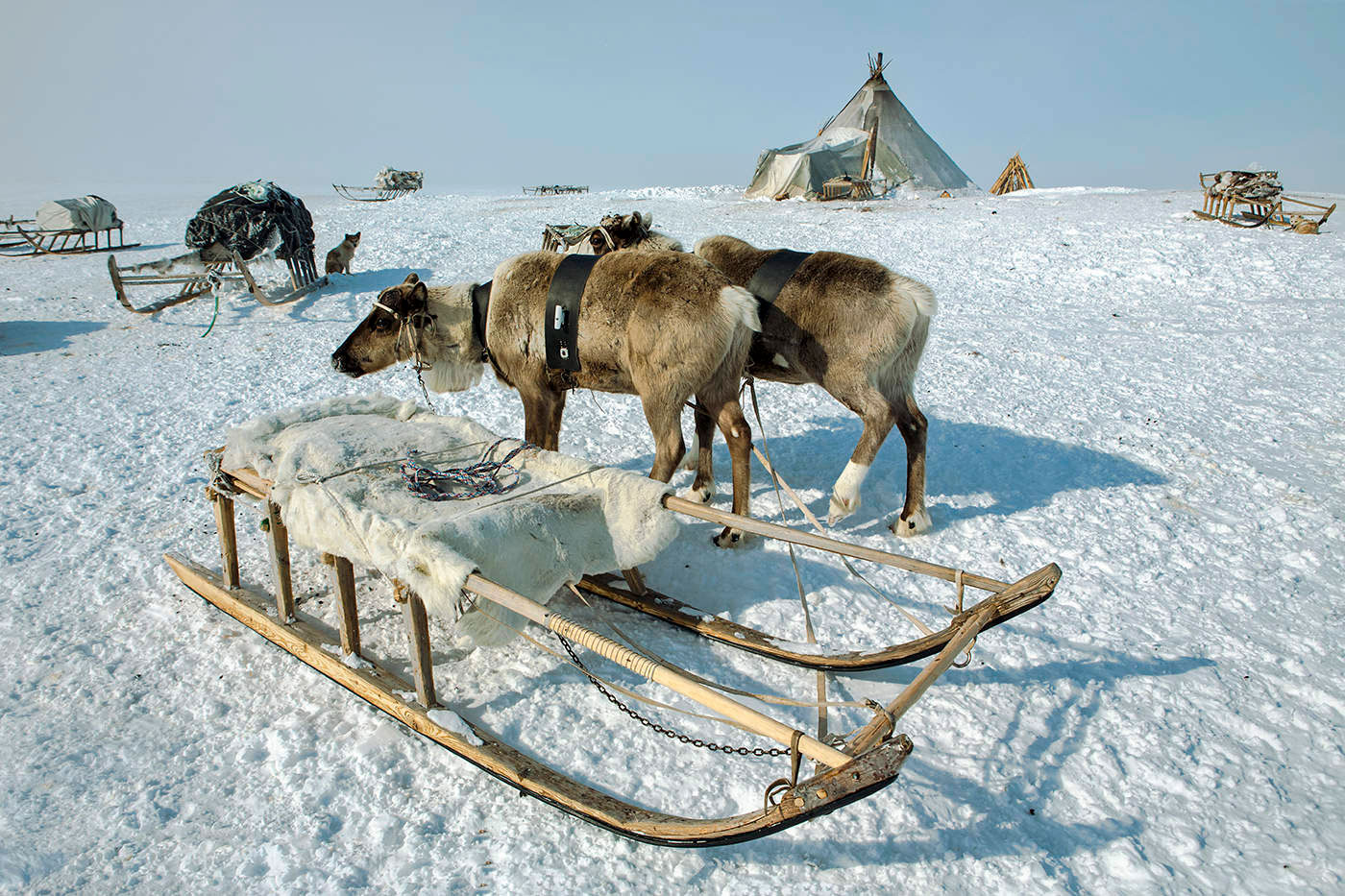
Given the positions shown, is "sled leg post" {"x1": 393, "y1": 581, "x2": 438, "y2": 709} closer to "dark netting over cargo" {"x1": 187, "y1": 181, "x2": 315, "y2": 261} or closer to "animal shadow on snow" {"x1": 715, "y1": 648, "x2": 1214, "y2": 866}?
"animal shadow on snow" {"x1": 715, "y1": 648, "x2": 1214, "y2": 866}

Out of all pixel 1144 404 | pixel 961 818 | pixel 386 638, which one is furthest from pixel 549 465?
pixel 1144 404

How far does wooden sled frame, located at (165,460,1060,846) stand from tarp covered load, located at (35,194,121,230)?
1520 cm

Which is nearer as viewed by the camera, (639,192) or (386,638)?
(386,638)

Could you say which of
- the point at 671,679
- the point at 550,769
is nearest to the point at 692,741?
the point at 671,679

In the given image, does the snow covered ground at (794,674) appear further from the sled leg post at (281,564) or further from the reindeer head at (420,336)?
the reindeer head at (420,336)

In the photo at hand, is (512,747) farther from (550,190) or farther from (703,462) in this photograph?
(550,190)

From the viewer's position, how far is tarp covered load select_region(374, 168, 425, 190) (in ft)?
96.1

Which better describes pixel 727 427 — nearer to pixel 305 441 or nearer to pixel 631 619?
pixel 631 619

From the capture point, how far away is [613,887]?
2.50m

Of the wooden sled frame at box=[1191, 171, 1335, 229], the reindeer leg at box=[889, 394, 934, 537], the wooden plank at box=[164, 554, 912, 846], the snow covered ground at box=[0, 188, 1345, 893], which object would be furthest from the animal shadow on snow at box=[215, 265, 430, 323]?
the wooden sled frame at box=[1191, 171, 1335, 229]

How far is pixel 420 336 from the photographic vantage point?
16.5 ft

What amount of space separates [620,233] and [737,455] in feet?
6.85

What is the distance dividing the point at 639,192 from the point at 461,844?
79.9 feet

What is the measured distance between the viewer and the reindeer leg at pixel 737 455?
4.75 m
